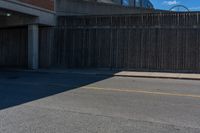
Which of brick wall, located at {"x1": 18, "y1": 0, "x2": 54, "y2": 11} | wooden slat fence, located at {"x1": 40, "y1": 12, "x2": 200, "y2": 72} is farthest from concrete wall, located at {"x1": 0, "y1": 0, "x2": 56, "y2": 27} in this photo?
wooden slat fence, located at {"x1": 40, "y1": 12, "x2": 200, "y2": 72}

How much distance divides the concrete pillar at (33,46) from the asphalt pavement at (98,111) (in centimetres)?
1013

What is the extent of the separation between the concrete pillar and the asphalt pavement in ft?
33.2

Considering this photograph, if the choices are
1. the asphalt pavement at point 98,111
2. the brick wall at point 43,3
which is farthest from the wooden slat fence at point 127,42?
the asphalt pavement at point 98,111

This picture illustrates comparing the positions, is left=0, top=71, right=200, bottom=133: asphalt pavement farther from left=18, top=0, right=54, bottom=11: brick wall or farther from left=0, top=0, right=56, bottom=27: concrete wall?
left=18, top=0, right=54, bottom=11: brick wall

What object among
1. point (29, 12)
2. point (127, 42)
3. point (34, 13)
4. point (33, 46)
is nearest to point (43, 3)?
point (34, 13)

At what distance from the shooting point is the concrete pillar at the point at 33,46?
2123 cm

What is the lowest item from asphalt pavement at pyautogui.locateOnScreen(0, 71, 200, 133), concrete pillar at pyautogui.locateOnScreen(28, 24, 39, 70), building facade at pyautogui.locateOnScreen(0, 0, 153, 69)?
asphalt pavement at pyautogui.locateOnScreen(0, 71, 200, 133)

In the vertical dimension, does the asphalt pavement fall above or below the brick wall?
below

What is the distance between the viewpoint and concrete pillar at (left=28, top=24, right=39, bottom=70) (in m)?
21.2

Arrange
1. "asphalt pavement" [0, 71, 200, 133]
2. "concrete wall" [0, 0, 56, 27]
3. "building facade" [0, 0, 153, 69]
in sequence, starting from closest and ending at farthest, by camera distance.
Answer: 1. "asphalt pavement" [0, 71, 200, 133]
2. "concrete wall" [0, 0, 56, 27]
3. "building facade" [0, 0, 153, 69]

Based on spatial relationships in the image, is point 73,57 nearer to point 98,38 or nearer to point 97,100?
point 98,38

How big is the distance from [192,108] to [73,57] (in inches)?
565

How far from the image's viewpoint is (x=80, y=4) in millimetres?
25078

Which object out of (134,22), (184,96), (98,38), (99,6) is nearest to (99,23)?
(98,38)
